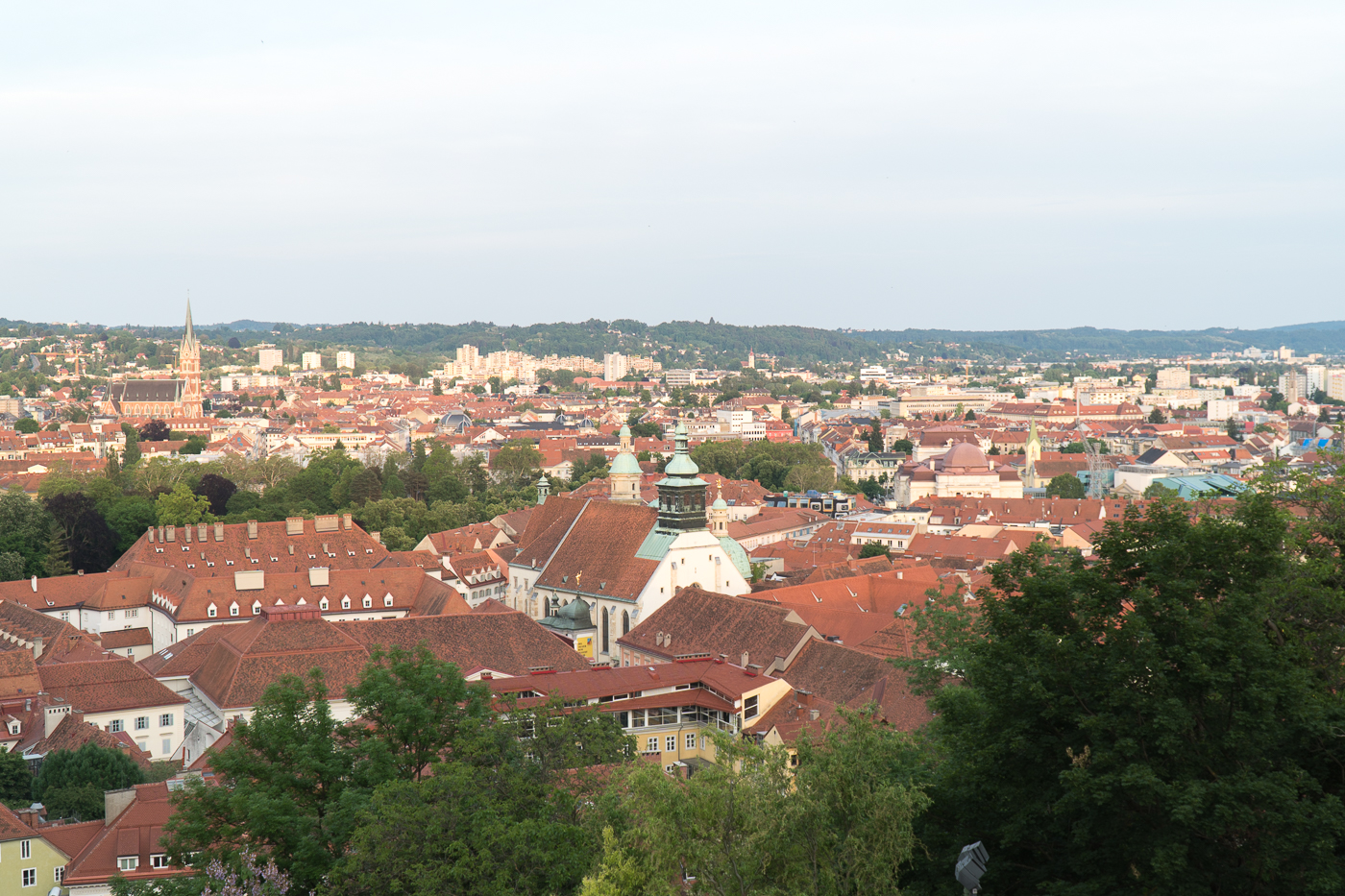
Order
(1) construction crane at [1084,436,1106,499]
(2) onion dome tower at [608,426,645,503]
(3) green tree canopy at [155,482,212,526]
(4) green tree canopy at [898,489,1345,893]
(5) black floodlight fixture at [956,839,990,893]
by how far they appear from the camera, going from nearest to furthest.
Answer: (5) black floodlight fixture at [956,839,990,893] → (4) green tree canopy at [898,489,1345,893] → (2) onion dome tower at [608,426,645,503] → (3) green tree canopy at [155,482,212,526] → (1) construction crane at [1084,436,1106,499]

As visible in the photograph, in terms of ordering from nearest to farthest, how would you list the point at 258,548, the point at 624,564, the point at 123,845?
the point at 123,845
the point at 624,564
the point at 258,548

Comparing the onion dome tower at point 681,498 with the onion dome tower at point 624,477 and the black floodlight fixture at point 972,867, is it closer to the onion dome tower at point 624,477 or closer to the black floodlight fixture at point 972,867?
the onion dome tower at point 624,477

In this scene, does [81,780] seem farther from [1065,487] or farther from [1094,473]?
[1094,473]

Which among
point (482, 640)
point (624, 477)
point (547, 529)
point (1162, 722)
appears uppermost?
point (1162, 722)

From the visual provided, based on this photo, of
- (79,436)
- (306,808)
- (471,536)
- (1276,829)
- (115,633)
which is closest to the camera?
(1276,829)

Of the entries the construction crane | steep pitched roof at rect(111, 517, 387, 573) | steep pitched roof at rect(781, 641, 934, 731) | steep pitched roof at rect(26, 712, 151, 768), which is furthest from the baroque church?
the construction crane

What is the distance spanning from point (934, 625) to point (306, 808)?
1856 cm

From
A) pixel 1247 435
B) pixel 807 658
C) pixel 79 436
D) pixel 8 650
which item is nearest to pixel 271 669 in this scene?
pixel 8 650

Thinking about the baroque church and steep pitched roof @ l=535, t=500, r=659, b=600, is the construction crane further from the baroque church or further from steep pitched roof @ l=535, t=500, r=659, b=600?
steep pitched roof @ l=535, t=500, r=659, b=600

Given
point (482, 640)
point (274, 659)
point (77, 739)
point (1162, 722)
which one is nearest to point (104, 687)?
point (77, 739)

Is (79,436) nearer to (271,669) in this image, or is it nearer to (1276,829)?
(271,669)

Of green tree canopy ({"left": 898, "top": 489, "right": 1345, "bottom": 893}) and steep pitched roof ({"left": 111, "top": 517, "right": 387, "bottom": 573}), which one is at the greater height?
green tree canopy ({"left": 898, "top": 489, "right": 1345, "bottom": 893})

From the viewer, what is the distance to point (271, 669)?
50.4m

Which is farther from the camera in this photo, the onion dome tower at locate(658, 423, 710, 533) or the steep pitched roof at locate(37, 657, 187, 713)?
the onion dome tower at locate(658, 423, 710, 533)
